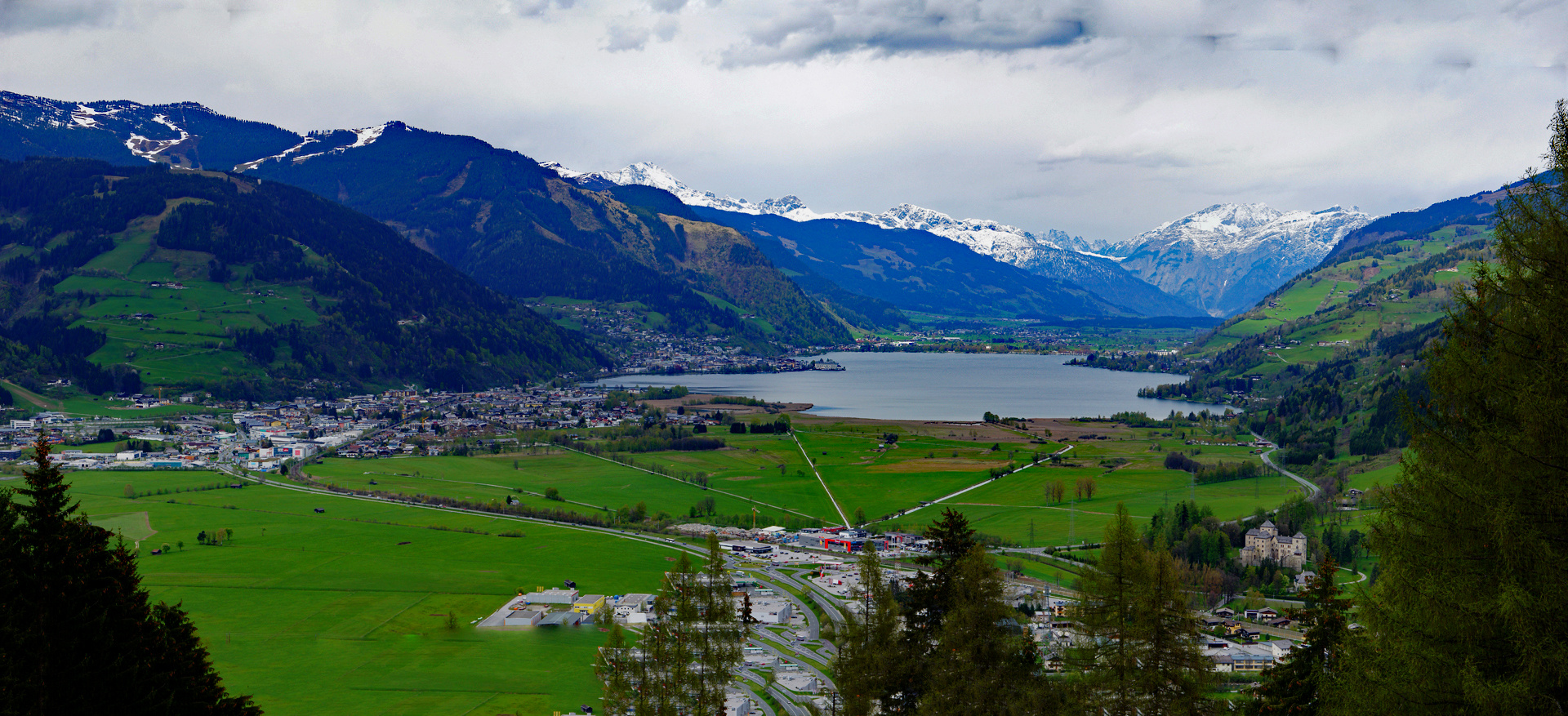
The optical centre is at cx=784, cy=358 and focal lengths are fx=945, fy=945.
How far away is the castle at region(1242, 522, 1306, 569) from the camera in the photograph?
64.7m

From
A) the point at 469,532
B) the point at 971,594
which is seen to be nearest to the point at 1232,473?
the point at 469,532

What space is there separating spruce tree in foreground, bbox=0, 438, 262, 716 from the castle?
6530 centimetres

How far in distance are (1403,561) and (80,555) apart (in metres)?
18.7

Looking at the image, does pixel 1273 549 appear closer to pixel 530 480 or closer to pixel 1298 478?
pixel 1298 478

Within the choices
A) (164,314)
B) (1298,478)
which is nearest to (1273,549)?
(1298,478)

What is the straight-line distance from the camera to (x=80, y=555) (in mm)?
14805

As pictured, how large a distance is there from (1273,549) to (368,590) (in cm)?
6320

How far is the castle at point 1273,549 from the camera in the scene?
64.7 m

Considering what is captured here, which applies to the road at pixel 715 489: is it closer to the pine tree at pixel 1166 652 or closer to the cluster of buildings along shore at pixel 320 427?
the cluster of buildings along shore at pixel 320 427

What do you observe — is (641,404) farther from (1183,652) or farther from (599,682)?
(1183,652)

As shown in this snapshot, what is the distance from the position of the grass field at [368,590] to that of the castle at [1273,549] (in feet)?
137

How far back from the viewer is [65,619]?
1459 centimetres

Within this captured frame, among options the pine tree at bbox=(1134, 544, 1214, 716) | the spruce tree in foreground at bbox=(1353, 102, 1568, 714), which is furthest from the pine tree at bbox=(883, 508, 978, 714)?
the spruce tree in foreground at bbox=(1353, 102, 1568, 714)

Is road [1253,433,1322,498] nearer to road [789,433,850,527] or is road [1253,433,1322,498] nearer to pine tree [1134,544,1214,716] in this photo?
road [789,433,850,527]
